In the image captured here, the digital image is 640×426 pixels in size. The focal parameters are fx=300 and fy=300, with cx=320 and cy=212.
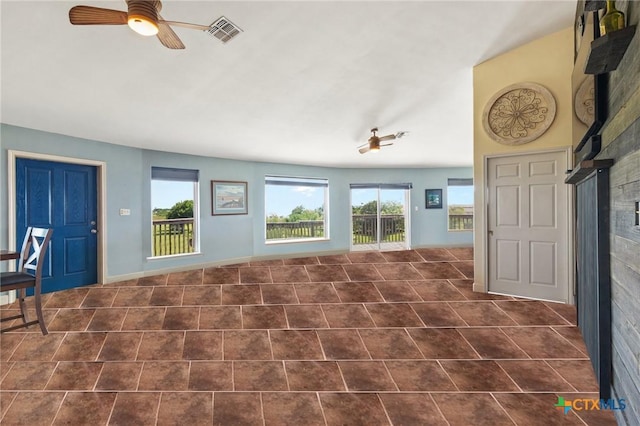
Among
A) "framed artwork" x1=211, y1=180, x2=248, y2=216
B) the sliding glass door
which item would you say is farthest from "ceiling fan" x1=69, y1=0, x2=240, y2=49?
the sliding glass door

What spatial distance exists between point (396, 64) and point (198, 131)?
9.30 feet

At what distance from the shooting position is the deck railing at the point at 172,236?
208 inches

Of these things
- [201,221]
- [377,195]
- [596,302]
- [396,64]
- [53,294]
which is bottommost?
[53,294]

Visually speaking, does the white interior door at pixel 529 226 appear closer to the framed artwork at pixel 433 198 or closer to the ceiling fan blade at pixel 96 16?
the ceiling fan blade at pixel 96 16

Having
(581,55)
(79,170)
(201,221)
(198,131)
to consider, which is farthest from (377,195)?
(79,170)

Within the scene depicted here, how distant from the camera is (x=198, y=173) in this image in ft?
18.6

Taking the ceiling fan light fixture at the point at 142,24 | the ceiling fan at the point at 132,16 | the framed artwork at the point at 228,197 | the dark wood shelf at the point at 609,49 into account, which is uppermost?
the ceiling fan at the point at 132,16

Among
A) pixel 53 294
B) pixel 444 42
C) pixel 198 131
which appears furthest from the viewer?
pixel 198 131

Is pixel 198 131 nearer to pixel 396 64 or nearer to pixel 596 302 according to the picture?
pixel 396 64

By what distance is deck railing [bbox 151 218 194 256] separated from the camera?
5.29 m

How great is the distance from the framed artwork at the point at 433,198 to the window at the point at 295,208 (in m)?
2.69

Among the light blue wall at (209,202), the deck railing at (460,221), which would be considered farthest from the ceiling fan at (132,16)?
the deck railing at (460,221)

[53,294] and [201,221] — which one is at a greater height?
[201,221]

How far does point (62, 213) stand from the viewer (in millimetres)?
4176
